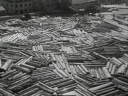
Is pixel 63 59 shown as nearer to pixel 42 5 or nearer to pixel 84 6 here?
pixel 42 5

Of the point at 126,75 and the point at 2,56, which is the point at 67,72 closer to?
the point at 126,75

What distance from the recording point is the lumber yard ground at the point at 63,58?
2795cm

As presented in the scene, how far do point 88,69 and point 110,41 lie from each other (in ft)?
42.0

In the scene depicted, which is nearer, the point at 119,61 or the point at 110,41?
the point at 119,61

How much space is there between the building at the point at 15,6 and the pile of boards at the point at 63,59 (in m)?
11.6

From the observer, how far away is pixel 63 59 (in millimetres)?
36031

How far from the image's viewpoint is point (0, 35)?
47.1 m

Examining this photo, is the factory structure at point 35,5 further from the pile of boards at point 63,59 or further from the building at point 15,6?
the pile of boards at point 63,59

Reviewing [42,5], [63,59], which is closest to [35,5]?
[42,5]

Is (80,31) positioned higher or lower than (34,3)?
lower

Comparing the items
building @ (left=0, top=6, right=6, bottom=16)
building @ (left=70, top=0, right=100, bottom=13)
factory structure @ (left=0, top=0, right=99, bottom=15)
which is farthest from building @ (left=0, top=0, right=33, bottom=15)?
building @ (left=70, top=0, right=100, bottom=13)

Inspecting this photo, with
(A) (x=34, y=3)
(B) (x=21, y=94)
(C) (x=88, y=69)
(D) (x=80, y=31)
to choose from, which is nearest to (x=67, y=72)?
(C) (x=88, y=69)

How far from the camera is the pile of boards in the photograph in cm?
2795

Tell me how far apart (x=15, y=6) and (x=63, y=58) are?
35.5 meters
